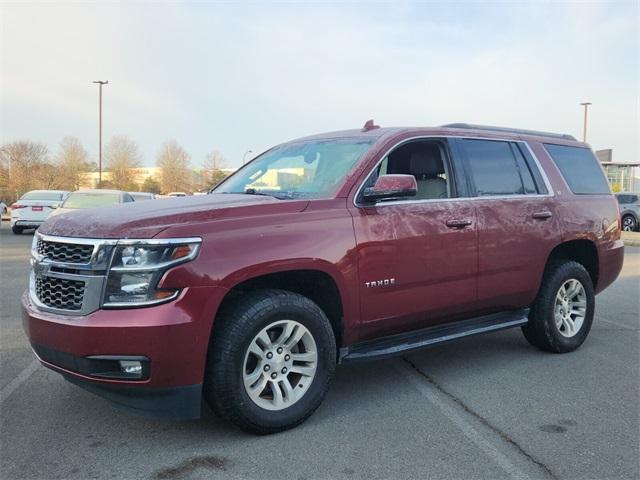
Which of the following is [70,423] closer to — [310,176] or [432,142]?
[310,176]

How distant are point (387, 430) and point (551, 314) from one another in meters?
2.39

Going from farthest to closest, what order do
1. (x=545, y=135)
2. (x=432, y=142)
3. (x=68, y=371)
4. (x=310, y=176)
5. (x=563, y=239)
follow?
(x=545, y=135) → (x=563, y=239) → (x=432, y=142) → (x=310, y=176) → (x=68, y=371)

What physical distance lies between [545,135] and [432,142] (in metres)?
1.69

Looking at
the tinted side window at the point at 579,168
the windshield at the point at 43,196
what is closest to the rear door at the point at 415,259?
the tinted side window at the point at 579,168

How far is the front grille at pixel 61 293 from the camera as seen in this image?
313cm

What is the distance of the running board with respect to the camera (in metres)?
3.91

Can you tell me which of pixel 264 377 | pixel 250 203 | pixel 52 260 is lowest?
pixel 264 377

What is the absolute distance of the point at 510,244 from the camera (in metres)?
4.71

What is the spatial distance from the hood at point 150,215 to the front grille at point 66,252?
0.06 metres

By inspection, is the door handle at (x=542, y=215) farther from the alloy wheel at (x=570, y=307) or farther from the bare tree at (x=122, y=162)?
the bare tree at (x=122, y=162)

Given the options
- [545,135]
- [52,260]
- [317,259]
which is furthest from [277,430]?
[545,135]

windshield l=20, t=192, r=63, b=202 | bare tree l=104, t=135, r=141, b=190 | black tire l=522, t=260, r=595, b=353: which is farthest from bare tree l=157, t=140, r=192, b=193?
black tire l=522, t=260, r=595, b=353

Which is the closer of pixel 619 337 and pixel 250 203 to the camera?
pixel 250 203

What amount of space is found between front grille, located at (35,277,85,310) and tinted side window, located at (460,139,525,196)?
3099mm
